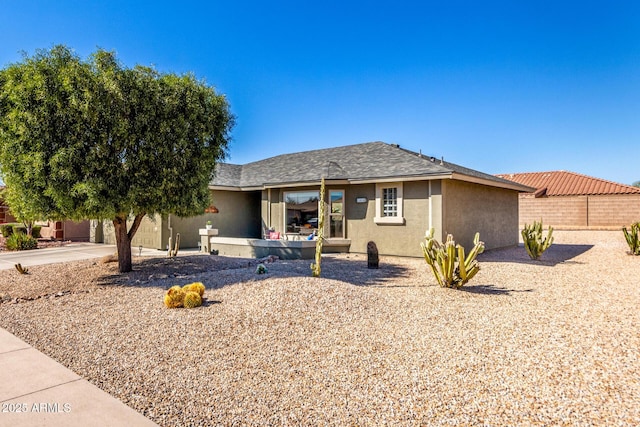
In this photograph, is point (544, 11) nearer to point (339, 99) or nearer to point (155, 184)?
point (339, 99)

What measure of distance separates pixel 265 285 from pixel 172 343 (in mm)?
2633

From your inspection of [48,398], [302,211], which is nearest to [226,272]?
[48,398]

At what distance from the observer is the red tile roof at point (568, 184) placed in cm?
2527

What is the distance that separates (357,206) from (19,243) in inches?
636

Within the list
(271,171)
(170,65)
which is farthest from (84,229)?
(170,65)

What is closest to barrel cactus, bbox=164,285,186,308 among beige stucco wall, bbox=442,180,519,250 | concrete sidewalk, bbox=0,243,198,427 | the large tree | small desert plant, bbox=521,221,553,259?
concrete sidewalk, bbox=0,243,198,427

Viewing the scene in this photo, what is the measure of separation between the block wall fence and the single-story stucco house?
35.8ft

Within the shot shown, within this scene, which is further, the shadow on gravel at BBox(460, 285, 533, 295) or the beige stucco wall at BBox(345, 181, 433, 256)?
the beige stucco wall at BBox(345, 181, 433, 256)

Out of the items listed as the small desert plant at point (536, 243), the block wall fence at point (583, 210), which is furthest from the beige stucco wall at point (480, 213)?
the block wall fence at point (583, 210)

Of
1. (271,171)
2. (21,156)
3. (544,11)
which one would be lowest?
(21,156)

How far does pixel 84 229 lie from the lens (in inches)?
855

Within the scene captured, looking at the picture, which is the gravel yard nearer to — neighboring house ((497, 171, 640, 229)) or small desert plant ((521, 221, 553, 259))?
small desert plant ((521, 221, 553, 259))

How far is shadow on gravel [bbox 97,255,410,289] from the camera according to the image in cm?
854

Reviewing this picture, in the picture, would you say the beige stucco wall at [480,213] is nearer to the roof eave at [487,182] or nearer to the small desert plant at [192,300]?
the roof eave at [487,182]
